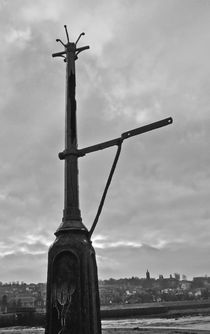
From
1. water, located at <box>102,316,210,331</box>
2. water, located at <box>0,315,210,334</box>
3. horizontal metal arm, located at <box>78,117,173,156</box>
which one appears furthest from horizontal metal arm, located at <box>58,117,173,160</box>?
water, located at <box>102,316,210,331</box>

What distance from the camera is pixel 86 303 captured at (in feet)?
18.0

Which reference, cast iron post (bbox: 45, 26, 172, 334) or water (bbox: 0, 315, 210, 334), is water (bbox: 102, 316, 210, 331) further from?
cast iron post (bbox: 45, 26, 172, 334)

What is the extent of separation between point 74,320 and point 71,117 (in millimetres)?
3088

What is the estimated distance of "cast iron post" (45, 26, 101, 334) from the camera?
5.46m

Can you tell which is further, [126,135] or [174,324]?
[174,324]

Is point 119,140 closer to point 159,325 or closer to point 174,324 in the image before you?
point 159,325

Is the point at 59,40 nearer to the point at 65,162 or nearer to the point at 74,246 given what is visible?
the point at 65,162

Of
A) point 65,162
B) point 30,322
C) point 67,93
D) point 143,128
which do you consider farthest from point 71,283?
point 30,322

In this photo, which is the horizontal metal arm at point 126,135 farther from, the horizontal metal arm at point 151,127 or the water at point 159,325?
the water at point 159,325

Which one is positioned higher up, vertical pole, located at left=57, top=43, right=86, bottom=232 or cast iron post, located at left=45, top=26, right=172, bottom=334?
vertical pole, located at left=57, top=43, right=86, bottom=232

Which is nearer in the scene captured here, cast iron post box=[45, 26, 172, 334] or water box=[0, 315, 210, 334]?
cast iron post box=[45, 26, 172, 334]

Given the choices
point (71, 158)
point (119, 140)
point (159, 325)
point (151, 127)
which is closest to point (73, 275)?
point (71, 158)

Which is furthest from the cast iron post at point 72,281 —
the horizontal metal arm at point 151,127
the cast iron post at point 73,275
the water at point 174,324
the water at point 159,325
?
the water at point 174,324

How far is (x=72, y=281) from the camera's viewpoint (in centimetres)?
555
